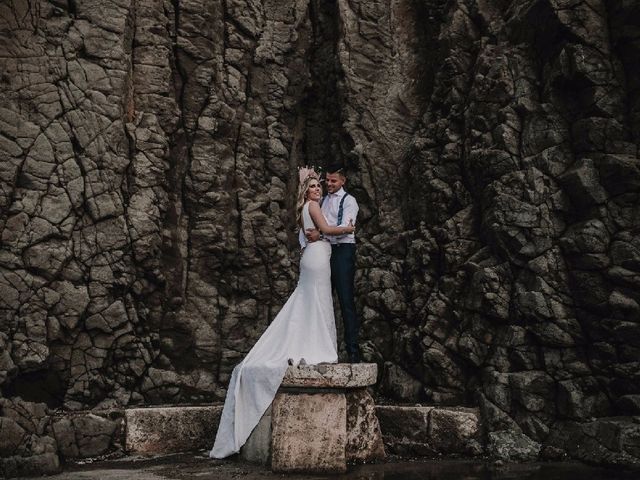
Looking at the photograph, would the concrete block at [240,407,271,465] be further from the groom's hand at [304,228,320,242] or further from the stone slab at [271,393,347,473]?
the groom's hand at [304,228,320,242]

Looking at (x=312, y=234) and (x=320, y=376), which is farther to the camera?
(x=312, y=234)

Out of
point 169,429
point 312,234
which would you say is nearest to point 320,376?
point 312,234

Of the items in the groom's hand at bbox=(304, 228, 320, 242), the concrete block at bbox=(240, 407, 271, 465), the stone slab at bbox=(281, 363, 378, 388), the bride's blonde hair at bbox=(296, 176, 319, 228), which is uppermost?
the bride's blonde hair at bbox=(296, 176, 319, 228)

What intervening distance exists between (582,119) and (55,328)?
27.5 ft

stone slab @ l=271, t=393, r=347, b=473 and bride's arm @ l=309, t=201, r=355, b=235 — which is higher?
bride's arm @ l=309, t=201, r=355, b=235

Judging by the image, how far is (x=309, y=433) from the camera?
8.01 meters

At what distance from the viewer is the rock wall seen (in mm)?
9781

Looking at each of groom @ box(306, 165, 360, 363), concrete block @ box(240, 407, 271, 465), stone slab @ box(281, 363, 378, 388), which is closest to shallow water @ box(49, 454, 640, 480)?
concrete block @ box(240, 407, 271, 465)

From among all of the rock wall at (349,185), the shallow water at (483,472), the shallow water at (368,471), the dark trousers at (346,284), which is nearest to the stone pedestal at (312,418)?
the shallow water at (368,471)

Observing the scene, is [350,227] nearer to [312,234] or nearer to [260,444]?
[312,234]

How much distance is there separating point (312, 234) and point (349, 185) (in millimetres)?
4146

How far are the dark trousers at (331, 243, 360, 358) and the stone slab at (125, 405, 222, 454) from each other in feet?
8.37

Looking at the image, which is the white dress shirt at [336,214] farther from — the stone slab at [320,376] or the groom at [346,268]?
the stone slab at [320,376]

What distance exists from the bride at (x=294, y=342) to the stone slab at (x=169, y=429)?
47.8 inches
